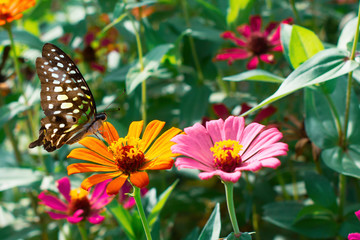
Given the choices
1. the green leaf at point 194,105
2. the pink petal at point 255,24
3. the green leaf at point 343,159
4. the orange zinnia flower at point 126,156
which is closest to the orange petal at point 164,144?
the orange zinnia flower at point 126,156

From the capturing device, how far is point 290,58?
2.75 ft

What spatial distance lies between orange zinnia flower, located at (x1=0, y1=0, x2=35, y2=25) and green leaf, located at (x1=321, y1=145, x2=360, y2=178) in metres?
0.71

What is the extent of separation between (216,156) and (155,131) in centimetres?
11

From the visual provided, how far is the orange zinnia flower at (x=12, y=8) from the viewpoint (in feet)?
Result: 3.17

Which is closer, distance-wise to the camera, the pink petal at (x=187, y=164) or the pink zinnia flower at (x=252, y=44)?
the pink petal at (x=187, y=164)

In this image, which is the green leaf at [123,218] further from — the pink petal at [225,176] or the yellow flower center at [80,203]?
the pink petal at [225,176]

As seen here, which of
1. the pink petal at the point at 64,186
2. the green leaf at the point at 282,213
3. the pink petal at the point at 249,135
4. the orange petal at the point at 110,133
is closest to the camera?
the pink petal at the point at 249,135

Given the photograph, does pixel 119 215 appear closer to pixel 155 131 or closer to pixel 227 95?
→ pixel 155 131

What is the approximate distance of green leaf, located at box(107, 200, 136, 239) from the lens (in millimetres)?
778

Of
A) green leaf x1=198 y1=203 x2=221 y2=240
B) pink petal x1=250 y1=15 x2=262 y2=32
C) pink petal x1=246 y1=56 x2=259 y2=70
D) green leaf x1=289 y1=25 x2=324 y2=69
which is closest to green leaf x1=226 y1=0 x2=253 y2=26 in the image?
pink petal x1=250 y1=15 x2=262 y2=32

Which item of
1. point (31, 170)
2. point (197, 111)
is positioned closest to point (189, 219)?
point (197, 111)

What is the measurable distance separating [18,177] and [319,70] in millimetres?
689

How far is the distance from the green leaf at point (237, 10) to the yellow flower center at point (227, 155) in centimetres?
62

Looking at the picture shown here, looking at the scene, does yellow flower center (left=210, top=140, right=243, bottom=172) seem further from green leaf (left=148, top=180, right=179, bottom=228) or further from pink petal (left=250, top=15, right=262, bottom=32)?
pink petal (left=250, top=15, right=262, bottom=32)
